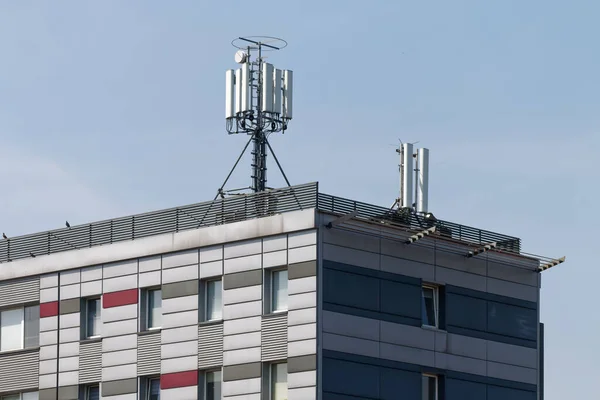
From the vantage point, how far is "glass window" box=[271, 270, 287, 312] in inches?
2899

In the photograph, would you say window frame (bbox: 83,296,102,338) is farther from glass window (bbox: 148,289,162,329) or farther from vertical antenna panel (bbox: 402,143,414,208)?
vertical antenna panel (bbox: 402,143,414,208)

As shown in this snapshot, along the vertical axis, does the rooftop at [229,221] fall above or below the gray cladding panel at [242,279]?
above

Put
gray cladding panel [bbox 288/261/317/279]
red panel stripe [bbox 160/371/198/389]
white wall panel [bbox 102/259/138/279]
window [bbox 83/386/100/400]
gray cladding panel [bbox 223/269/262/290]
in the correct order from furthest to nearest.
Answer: window [bbox 83/386/100/400] → white wall panel [bbox 102/259/138/279] → red panel stripe [bbox 160/371/198/389] → gray cladding panel [bbox 223/269/262/290] → gray cladding panel [bbox 288/261/317/279]

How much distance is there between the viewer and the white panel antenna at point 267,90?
295 feet

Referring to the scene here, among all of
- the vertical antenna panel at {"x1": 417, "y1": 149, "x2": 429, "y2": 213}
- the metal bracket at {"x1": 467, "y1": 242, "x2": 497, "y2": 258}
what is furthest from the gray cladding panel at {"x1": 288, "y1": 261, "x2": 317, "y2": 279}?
the vertical antenna panel at {"x1": 417, "y1": 149, "x2": 429, "y2": 213}

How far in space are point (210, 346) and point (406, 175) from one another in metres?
12.7

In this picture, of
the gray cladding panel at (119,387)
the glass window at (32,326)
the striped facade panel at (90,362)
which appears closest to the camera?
the gray cladding panel at (119,387)

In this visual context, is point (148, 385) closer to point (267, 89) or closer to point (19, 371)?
point (19, 371)

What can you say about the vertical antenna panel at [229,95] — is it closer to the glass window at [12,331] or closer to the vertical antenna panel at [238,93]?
the vertical antenna panel at [238,93]

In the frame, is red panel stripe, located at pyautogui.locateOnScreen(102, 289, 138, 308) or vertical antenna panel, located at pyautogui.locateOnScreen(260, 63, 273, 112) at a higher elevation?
vertical antenna panel, located at pyautogui.locateOnScreen(260, 63, 273, 112)

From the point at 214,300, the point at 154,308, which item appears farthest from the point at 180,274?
the point at 154,308

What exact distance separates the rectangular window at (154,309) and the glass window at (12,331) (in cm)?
760

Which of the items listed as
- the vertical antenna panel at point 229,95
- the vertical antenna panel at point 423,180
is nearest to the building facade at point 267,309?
the vertical antenna panel at point 423,180

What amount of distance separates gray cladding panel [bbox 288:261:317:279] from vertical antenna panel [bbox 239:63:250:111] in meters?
19.1
